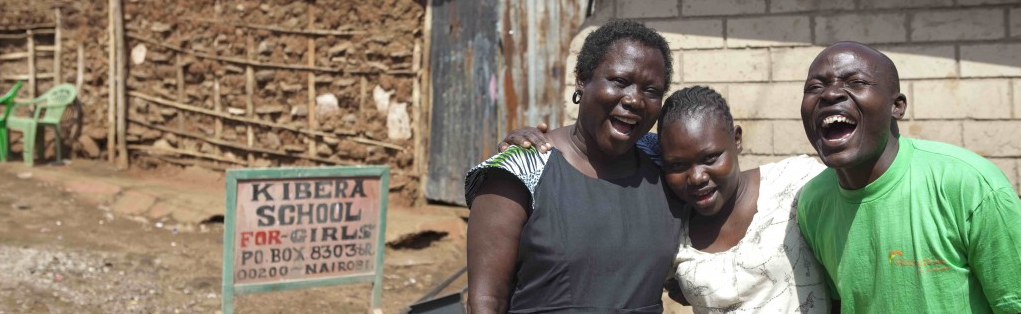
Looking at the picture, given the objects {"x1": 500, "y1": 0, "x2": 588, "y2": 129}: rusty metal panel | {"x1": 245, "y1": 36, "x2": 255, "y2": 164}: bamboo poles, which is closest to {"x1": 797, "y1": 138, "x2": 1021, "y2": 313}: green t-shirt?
{"x1": 500, "y1": 0, "x2": 588, "y2": 129}: rusty metal panel

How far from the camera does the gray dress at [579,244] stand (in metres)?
2.42

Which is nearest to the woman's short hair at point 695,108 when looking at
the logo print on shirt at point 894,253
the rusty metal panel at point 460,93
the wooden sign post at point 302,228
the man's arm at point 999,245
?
the logo print on shirt at point 894,253

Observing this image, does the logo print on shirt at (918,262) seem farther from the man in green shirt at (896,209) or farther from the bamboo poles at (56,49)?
the bamboo poles at (56,49)

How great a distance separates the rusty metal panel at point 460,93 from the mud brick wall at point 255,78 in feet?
1.11

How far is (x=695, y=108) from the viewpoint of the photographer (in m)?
2.62

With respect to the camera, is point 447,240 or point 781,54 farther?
point 447,240

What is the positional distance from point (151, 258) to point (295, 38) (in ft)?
9.46

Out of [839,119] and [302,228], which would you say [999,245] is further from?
[302,228]

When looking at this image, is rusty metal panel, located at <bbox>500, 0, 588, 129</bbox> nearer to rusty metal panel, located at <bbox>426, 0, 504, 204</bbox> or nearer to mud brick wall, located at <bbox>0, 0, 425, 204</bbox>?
rusty metal panel, located at <bbox>426, 0, 504, 204</bbox>

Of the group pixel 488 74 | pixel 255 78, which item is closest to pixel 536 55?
pixel 488 74

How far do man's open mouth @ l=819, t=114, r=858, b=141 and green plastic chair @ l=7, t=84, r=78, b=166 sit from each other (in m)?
9.72

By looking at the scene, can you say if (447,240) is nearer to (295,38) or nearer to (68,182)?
(295,38)

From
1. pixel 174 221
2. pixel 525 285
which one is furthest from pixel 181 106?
pixel 525 285

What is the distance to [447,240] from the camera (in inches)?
332
